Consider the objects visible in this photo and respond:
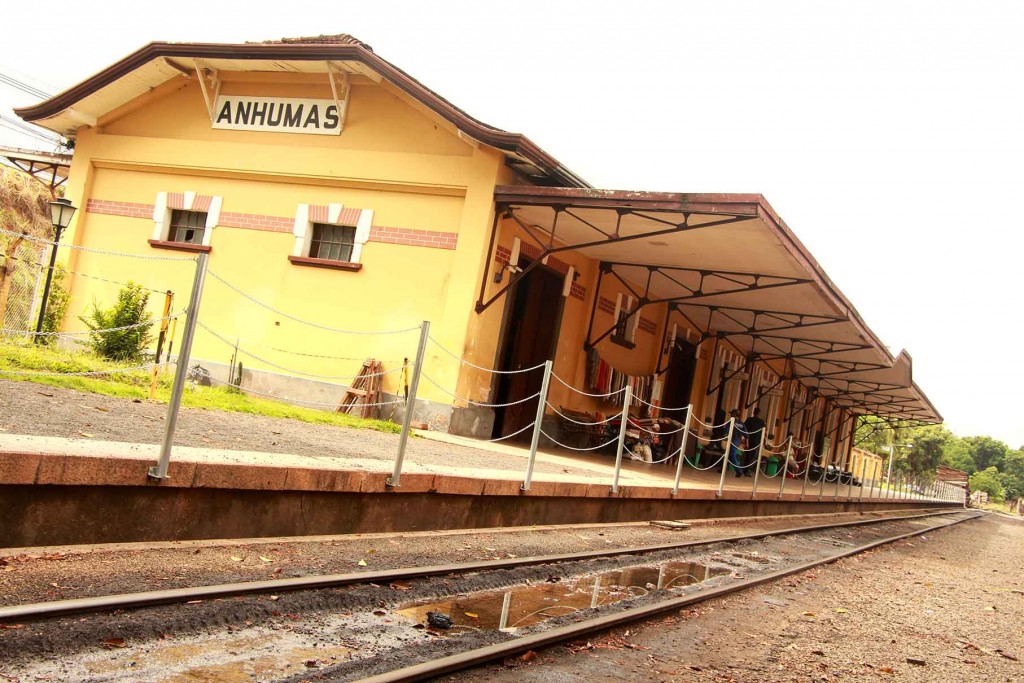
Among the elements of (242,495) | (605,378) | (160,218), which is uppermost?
(160,218)

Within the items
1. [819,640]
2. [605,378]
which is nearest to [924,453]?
[605,378]

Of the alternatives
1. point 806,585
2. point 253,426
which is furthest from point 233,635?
point 806,585

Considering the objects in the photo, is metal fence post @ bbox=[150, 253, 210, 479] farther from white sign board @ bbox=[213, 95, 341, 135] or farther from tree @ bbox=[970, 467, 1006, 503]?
tree @ bbox=[970, 467, 1006, 503]

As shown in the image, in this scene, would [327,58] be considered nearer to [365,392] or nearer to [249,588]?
[365,392]

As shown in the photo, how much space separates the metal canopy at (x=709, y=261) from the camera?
1169 centimetres

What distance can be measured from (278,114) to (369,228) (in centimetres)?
262

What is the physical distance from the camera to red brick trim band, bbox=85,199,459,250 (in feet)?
43.8

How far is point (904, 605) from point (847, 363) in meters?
18.1

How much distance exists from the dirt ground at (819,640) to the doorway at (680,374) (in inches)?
442

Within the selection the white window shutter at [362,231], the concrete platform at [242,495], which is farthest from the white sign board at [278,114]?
the concrete platform at [242,495]

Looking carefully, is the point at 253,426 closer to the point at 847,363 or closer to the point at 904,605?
the point at 904,605

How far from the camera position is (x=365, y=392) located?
13.0 m

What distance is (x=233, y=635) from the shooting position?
161 inches

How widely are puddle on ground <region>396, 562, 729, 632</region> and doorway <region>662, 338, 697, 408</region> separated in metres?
13.5
